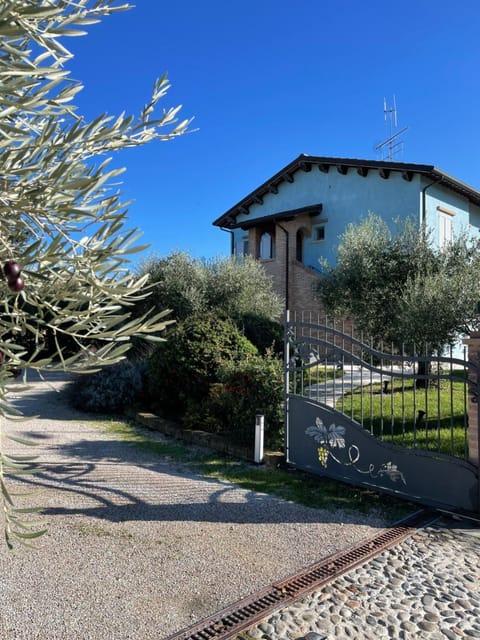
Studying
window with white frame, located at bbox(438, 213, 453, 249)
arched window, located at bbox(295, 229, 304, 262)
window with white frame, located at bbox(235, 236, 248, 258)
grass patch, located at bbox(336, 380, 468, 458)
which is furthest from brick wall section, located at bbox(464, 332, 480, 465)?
window with white frame, located at bbox(235, 236, 248, 258)

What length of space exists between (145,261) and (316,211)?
8046mm

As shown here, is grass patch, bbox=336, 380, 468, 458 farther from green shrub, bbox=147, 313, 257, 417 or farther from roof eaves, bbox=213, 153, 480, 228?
roof eaves, bbox=213, 153, 480, 228

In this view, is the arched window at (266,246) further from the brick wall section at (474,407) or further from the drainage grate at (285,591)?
the drainage grate at (285,591)

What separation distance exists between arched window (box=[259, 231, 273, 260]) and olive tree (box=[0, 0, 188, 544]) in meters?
20.5

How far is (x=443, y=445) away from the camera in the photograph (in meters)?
6.44

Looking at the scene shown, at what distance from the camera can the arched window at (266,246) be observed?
22497 mm

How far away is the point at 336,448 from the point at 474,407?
1733mm

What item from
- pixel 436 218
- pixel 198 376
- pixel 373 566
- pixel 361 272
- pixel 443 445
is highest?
pixel 436 218

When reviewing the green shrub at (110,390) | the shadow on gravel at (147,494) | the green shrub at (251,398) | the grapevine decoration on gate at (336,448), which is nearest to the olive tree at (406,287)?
the green shrub at (251,398)

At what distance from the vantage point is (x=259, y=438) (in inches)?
257

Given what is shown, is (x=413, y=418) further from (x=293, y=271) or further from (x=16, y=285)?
(x=293, y=271)

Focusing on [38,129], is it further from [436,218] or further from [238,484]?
[436,218]

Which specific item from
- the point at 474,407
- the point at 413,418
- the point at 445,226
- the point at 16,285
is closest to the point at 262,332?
the point at 413,418

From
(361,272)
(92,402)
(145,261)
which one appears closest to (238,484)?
(92,402)
